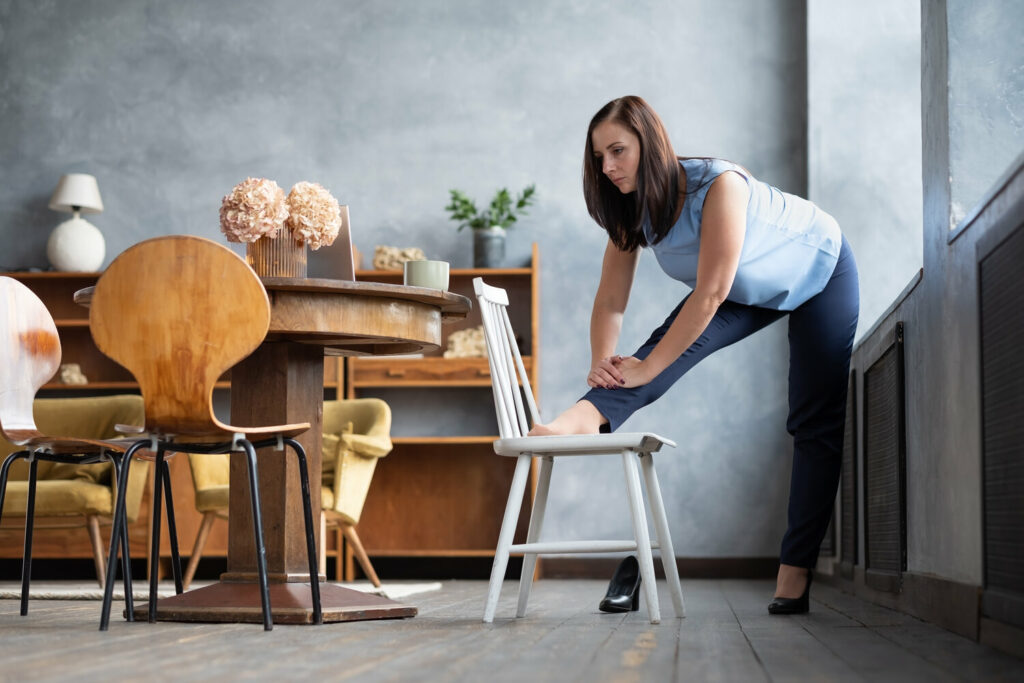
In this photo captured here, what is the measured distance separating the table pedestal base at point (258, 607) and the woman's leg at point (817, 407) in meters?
0.90

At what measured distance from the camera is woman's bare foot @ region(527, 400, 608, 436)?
7.23 ft

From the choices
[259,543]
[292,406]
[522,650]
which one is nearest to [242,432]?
[259,543]

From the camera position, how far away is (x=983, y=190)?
2215mm

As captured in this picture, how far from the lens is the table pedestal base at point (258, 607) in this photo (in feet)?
7.64

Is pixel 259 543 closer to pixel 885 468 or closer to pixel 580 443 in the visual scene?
pixel 580 443

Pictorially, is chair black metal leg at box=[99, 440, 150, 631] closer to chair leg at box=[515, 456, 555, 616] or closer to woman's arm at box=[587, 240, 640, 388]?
chair leg at box=[515, 456, 555, 616]

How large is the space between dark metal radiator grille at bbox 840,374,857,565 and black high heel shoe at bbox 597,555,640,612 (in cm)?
111

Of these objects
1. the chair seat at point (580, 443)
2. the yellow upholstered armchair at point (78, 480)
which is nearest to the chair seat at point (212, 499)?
the yellow upholstered armchair at point (78, 480)

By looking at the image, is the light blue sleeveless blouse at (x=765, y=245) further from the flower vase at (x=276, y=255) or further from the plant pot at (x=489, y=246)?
the plant pot at (x=489, y=246)

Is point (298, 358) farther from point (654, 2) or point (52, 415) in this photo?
point (654, 2)

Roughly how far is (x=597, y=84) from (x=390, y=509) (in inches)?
89.8

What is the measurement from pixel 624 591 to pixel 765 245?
0.87m

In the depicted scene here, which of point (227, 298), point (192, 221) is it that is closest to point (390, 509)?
point (192, 221)

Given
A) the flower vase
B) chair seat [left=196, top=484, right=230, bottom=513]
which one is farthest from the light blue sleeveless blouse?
chair seat [left=196, top=484, right=230, bottom=513]
